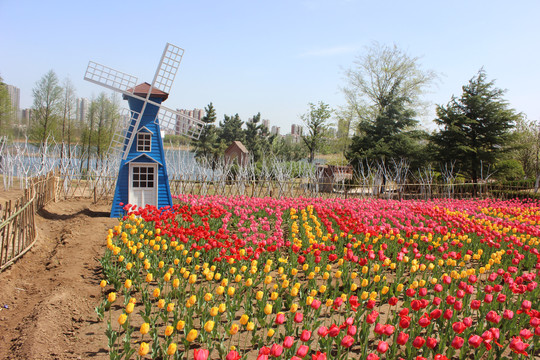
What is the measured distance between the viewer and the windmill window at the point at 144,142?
36.2 feet

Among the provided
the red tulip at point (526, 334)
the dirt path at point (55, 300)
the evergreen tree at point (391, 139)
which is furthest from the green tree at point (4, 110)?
the red tulip at point (526, 334)

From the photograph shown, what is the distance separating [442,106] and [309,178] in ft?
39.2

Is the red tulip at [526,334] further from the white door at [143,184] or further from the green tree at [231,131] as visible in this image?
the green tree at [231,131]

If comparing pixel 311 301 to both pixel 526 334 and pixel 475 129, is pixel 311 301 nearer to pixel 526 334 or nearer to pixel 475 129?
pixel 526 334

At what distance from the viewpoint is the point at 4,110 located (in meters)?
28.1

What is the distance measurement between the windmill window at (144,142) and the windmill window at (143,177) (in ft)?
1.67

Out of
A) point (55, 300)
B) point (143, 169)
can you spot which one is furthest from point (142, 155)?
point (55, 300)

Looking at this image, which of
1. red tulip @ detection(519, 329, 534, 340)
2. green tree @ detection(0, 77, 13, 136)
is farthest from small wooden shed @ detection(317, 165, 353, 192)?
green tree @ detection(0, 77, 13, 136)

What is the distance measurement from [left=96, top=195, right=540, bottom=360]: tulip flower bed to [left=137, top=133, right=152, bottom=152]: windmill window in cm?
327

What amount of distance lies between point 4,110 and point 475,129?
30.7 m

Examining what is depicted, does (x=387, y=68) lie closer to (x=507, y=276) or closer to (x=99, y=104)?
(x=99, y=104)

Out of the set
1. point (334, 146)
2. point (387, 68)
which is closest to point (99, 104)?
point (334, 146)

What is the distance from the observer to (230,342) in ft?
13.0

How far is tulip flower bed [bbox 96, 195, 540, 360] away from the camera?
A: 11.2 feet
